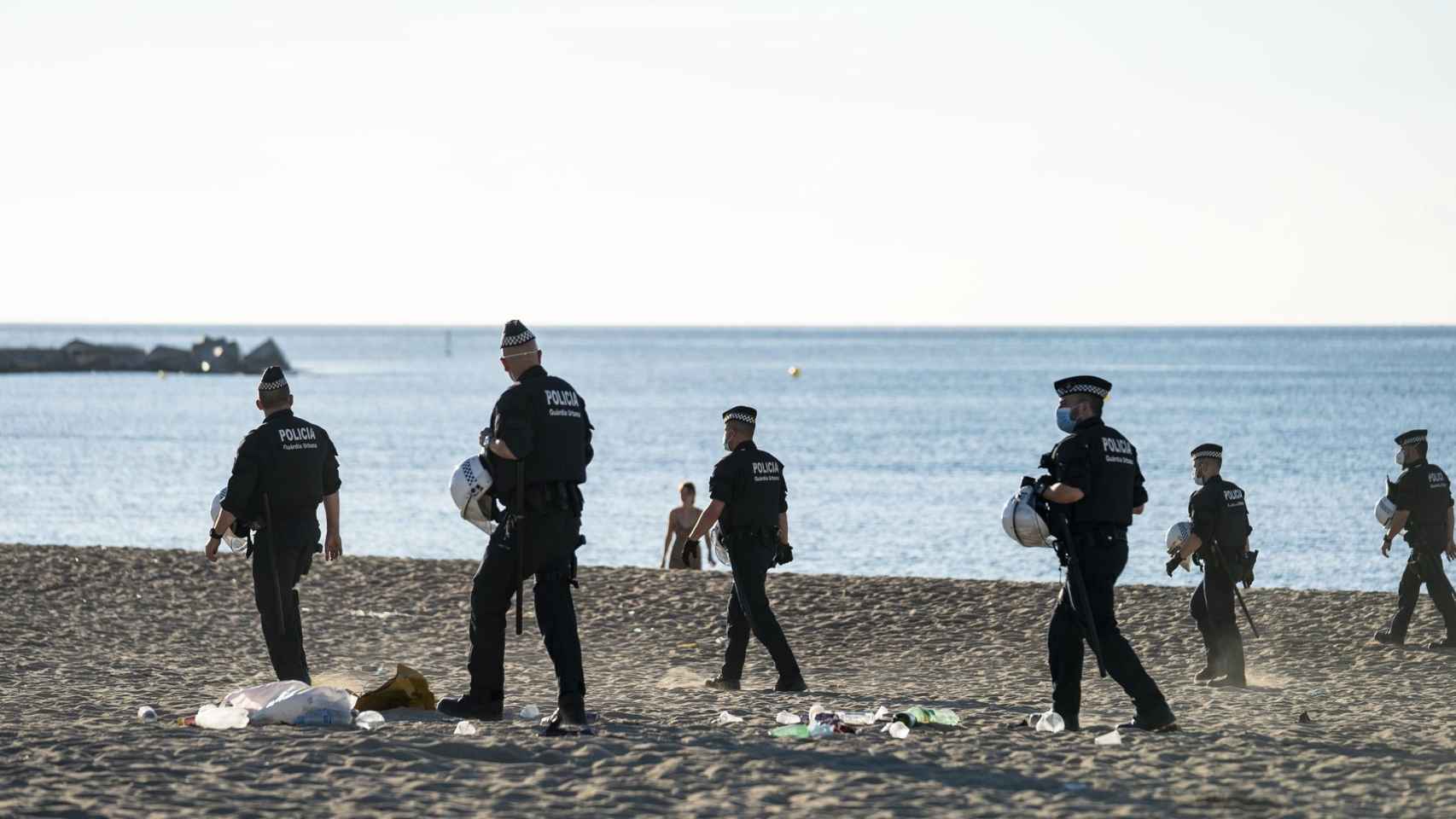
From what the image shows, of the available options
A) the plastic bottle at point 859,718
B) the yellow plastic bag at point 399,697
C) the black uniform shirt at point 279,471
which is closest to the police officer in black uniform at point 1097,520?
the plastic bottle at point 859,718

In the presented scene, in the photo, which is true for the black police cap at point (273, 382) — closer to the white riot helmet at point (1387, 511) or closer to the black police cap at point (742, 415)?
the black police cap at point (742, 415)

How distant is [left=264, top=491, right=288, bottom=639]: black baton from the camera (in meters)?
10.7

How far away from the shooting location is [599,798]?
783 centimetres

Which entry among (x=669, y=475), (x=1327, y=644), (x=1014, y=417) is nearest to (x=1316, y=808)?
(x=1327, y=644)

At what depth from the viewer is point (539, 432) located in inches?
372

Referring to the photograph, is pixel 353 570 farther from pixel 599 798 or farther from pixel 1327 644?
pixel 599 798

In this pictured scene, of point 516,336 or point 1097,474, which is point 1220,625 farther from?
point 516,336

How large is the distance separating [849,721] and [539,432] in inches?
90.4

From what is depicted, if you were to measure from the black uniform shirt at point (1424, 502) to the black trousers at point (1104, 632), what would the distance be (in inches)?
219

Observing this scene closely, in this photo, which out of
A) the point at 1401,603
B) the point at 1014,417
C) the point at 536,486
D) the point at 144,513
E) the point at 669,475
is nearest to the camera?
the point at 536,486

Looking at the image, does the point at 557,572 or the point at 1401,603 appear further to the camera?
the point at 1401,603

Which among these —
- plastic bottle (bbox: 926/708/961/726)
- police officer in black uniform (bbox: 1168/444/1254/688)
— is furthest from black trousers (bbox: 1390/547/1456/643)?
plastic bottle (bbox: 926/708/961/726)

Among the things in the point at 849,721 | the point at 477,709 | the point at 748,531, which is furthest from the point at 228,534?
the point at 849,721

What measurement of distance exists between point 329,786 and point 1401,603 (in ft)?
31.8
